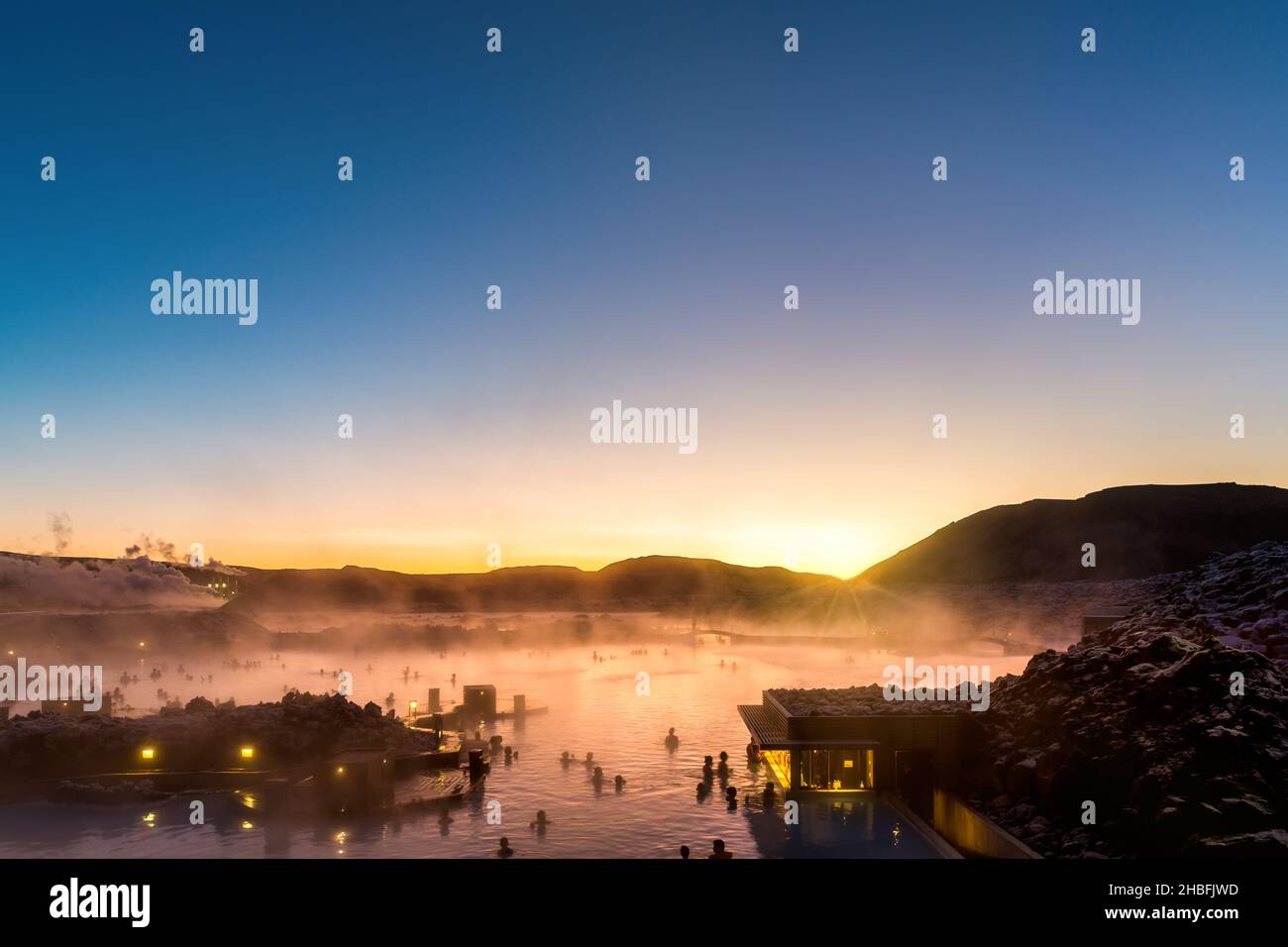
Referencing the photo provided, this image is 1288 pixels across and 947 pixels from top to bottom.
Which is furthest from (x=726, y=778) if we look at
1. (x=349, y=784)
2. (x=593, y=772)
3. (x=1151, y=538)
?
(x=1151, y=538)

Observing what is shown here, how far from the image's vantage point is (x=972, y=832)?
93.2 ft

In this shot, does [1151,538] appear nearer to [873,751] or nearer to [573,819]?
[873,751]

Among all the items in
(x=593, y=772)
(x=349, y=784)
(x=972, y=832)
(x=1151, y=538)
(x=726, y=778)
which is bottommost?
(x=593, y=772)

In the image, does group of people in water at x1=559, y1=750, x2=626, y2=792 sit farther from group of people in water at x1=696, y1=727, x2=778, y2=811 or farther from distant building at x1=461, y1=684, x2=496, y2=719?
distant building at x1=461, y1=684, x2=496, y2=719

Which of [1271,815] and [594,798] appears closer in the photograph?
[1271,815]

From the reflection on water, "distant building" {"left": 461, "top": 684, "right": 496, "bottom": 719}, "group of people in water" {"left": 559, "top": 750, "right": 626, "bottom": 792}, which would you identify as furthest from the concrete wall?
"distant building" {"left": 461, "top": 684, "right": 496, "bottom": 719}

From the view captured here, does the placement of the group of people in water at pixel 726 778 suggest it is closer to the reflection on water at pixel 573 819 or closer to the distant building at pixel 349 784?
the reflection on water at pixel 573 819

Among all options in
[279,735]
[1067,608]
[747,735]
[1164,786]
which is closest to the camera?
[1164,786]

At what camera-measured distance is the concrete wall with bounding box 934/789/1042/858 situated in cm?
2462

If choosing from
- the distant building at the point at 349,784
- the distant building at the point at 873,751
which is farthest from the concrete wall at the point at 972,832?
the distant building at the point at 349,784

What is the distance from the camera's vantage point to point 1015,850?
24.1 m
